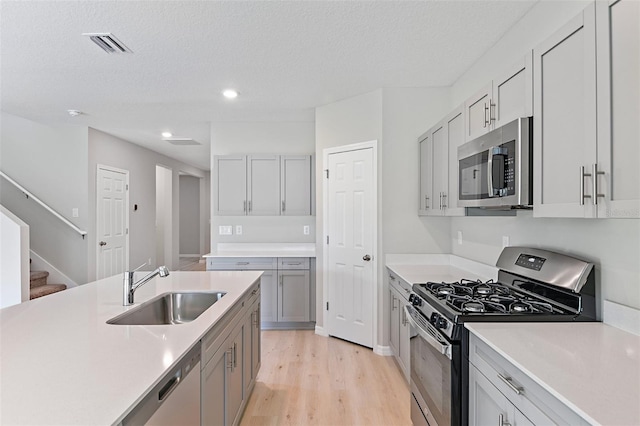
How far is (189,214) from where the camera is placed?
1031cm

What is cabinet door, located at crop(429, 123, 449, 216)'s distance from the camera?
105 inches

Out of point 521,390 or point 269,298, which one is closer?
point 521,390

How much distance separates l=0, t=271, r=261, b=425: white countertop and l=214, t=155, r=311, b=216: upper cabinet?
8.18 feet

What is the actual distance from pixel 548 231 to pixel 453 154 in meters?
0.84

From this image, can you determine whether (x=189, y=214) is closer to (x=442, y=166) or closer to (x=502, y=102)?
(x=442, y=166)

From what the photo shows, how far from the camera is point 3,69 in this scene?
2.98 meters

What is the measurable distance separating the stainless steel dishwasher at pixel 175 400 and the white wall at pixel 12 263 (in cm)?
364

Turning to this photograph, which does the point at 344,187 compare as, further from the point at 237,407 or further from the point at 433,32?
the point at 237,407

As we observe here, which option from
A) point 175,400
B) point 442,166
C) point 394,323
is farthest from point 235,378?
point 442,166

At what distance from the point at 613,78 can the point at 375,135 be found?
236 cm

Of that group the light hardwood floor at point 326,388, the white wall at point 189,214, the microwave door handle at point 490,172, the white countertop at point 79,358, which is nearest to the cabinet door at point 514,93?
the microwave door handle at point 490,172

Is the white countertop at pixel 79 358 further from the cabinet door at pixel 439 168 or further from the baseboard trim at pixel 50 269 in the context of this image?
the baseboard trim at pixel 50 269

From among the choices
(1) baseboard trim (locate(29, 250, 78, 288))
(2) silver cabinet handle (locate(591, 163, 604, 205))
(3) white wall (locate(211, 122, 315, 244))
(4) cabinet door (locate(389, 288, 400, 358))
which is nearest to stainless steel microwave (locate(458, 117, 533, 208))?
(2) silver cabinet handle (locate(591, 163, 604, 205))

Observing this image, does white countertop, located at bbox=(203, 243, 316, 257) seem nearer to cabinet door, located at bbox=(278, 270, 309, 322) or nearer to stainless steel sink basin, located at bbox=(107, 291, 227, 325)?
cabinet door, located at bbox=(278, 270, 309, 322)
